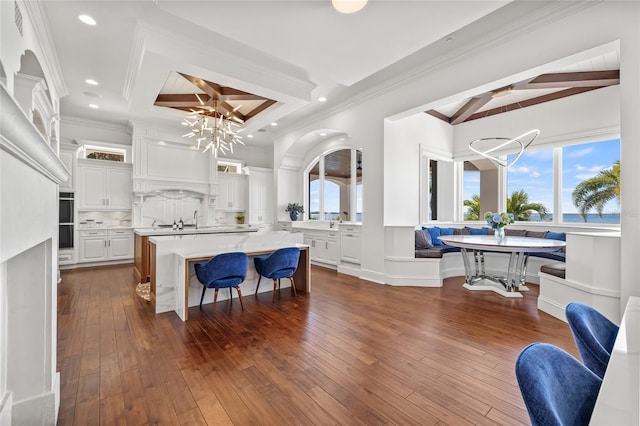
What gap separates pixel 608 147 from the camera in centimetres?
455

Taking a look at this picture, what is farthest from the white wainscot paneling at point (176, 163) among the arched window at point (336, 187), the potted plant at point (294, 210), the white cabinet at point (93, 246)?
the arched window at point (336, 187)

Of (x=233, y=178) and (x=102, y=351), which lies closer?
(x=102, y=351)

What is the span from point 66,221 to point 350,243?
5.90m

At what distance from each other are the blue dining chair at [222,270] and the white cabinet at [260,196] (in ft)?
14.8

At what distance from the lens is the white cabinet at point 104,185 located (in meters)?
6.05

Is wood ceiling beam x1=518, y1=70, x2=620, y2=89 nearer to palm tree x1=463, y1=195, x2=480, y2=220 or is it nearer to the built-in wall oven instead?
palm tree x1=463, y1=195, x2=480, y2=220

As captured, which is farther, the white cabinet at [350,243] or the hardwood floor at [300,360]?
the white cabinet at [350,243]

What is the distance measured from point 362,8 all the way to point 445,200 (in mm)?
4799

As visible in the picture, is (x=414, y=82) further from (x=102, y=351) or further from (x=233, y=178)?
(x=233, y=178)

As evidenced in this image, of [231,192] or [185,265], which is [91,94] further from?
[185,265]

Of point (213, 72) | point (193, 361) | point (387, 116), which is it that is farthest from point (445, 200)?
point (193, 361)

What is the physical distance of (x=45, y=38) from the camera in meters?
3.29

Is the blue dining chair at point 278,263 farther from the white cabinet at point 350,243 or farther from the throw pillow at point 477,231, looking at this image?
the throw pillow at point 477,231

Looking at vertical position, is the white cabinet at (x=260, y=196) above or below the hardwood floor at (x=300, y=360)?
above
